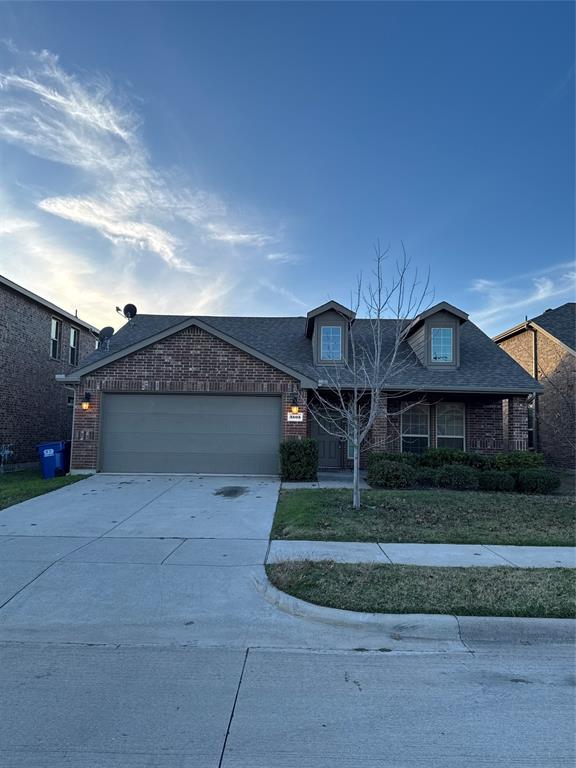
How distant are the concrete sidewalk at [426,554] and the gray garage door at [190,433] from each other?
21.9 feet

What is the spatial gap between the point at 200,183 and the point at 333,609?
12.0 meters

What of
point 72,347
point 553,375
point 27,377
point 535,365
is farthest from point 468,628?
point 72,347

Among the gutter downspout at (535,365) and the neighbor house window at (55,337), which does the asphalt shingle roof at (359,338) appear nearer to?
the gutter downspout at (535,365)

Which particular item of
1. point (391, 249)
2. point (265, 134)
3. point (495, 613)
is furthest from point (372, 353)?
point (495, 613)

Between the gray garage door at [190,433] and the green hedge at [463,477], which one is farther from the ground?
the gray garage door at [190,433]

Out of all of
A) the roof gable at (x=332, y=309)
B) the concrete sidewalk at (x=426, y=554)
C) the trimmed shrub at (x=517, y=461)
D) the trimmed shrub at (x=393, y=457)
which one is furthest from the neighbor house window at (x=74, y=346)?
the trimmed shrub at (x=517, y=461)

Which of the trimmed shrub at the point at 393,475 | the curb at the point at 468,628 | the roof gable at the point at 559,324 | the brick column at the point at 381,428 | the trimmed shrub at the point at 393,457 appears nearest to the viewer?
the curb at the point at 468,628

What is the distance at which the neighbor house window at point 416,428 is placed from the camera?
1545cm

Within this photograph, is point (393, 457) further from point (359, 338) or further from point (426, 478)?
point (359, 338)

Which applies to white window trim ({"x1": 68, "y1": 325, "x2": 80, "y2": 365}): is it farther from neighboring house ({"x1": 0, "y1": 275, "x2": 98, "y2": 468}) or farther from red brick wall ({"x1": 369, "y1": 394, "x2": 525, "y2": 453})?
red brick wall ({"x1": 369, "y1": 394, "x2": 525, "y2": 453})

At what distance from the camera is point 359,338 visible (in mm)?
17031

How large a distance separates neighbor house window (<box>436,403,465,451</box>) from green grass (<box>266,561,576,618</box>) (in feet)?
32.0

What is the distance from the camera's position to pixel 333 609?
14.7 feet

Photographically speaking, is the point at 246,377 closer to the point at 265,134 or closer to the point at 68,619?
the point at 265,134
